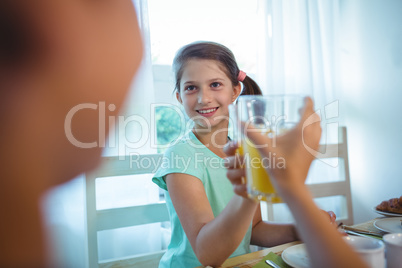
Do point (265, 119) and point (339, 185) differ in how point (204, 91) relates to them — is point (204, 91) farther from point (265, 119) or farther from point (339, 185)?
point (339, 185)

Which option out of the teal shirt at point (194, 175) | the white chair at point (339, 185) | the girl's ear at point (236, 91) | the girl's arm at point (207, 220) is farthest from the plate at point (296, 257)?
the white chair at point (339, 185)

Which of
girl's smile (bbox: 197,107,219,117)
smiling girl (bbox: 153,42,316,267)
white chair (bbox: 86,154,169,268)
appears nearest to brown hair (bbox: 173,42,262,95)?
smiling girl (bbox: 153,42,316,267)

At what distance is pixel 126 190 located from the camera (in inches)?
64.4

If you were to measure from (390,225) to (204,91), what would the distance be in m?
0.68

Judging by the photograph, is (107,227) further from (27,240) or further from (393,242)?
(393,242)

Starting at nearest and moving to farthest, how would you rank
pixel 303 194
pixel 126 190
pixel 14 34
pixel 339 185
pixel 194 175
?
pixel 303 194, pixel 194 175, pixel 14 34, pixel 126 190, pixel 339 185

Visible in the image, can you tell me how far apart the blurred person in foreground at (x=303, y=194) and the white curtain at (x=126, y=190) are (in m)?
1.23

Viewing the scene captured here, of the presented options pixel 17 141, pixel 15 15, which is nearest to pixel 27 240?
pixel 17 141

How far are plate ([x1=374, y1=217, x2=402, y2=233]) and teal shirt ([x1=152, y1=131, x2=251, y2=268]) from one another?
15.8 inches

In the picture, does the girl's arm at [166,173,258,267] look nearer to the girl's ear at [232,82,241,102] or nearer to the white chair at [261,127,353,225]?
the girl's ear at [232,82,241,102]

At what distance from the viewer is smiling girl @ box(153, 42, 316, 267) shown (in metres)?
0.93

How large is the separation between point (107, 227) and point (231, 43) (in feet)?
4.39

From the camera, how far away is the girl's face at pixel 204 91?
1066 mm

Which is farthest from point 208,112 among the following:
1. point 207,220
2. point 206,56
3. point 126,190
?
point 126,190
